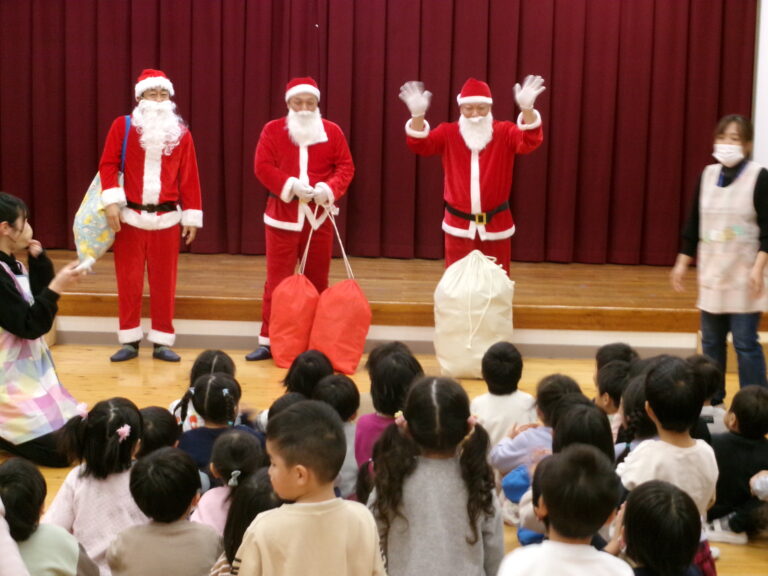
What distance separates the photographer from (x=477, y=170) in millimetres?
5035

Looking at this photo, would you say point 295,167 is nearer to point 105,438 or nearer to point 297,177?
point 297,177

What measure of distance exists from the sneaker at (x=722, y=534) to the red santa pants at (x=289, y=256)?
251 cm

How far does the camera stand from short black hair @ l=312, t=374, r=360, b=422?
3.00m

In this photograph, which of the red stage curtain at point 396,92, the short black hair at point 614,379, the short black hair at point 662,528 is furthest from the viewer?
the red stage curtain at point 396,92

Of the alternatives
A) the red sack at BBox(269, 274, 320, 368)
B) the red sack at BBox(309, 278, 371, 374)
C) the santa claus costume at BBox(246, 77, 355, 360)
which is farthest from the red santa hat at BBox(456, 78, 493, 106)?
the red sack at BBox(269, 274, 320, 368)

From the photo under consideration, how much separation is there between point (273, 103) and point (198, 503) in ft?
15.4

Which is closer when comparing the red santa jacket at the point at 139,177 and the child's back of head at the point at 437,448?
the child's back of head at the point at 437,448

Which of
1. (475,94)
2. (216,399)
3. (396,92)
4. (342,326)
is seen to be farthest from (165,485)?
(396,92)

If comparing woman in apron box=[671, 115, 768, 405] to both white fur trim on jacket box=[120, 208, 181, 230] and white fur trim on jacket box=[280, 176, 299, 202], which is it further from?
white fur trim on jacket box=[120, 208, 181, 230]

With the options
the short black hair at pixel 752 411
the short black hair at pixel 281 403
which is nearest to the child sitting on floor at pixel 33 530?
the short black hair at pixel 281 403

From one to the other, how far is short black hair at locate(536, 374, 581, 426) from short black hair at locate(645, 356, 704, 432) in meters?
0.44

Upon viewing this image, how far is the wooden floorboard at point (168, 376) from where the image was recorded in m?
4.54

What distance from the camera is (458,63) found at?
22.2 feet

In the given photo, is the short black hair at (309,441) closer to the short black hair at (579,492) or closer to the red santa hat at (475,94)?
the short black hair at (579,492)
